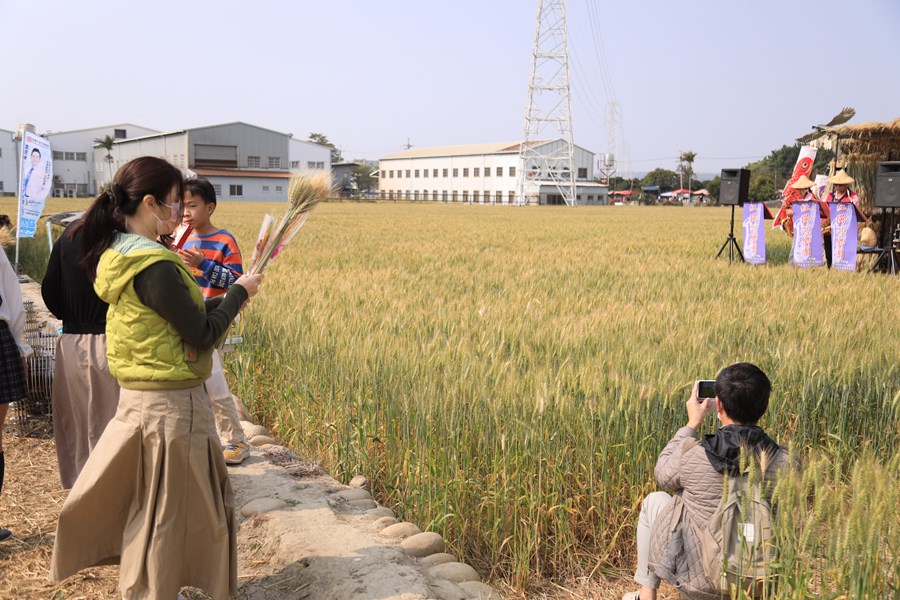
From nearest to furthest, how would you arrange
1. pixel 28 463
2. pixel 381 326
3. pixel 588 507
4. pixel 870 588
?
1. pixel 870 588
2. pixel 588 507
3. pixel 28 463
4. pixel 381 326

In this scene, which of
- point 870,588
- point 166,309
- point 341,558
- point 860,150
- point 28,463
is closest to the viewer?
point 870,588

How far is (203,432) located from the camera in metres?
2.39

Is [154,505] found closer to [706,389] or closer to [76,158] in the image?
[706,389]

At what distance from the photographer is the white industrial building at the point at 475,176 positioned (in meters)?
70.1

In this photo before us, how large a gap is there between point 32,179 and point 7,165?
200 feet

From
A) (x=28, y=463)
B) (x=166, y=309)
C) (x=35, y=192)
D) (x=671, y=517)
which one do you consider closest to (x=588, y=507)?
(x=671, y=517)

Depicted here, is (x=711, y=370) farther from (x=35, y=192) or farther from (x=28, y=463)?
(x=35, y=192)

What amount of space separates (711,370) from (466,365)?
122 cm

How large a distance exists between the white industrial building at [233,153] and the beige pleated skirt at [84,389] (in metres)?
56.3

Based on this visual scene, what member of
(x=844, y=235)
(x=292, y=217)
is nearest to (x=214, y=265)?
(x=292, y=217)

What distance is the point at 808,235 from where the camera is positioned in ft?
36.7

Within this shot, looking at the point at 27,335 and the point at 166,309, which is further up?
the point at 166,309

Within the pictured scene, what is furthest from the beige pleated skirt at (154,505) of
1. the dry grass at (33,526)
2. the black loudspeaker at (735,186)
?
the black loudspeaker at (735,186)

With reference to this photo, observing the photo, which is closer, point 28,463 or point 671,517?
point 671,517
